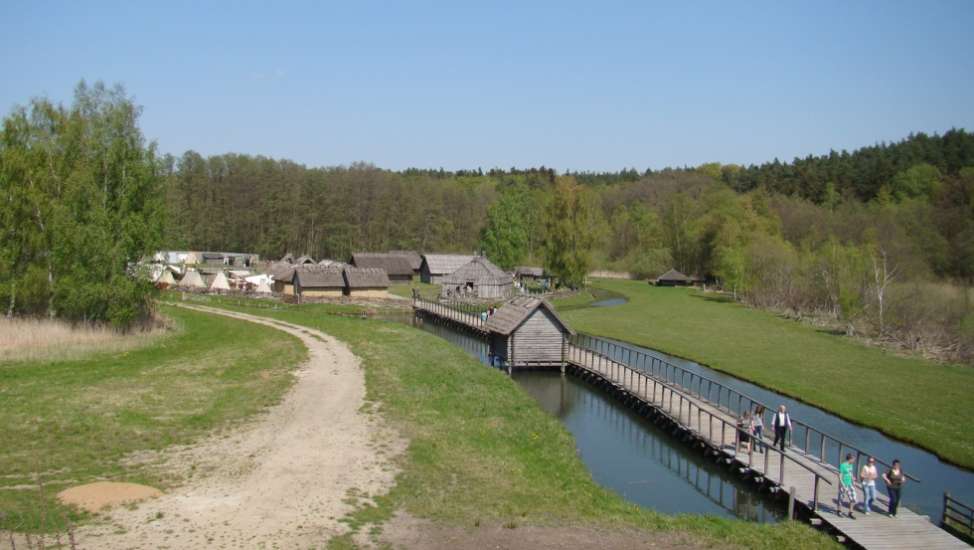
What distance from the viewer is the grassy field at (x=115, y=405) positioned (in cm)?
1781

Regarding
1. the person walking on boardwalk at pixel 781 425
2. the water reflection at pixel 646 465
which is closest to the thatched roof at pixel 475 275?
the water reflection at pixel 646 465

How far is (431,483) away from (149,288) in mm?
28637

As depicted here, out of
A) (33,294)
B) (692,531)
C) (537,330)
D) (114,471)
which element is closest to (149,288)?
(33,294)

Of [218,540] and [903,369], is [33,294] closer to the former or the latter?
[218,540]

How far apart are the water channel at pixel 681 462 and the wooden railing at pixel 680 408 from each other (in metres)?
0.78

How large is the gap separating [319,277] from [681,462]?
5220 centimetres

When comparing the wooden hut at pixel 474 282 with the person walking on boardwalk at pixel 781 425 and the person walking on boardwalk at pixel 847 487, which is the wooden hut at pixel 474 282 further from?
the person walking on boardwalk at pixel 847 487

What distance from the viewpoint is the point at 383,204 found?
122m

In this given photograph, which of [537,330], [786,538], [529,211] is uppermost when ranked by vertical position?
[529,211]

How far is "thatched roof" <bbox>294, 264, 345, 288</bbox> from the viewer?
70562 millimetres

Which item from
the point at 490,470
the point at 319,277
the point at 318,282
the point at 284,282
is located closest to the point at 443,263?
the point at 284,282

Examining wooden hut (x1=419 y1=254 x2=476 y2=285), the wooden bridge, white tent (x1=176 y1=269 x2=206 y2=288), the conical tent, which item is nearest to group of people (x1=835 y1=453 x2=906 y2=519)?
the wooden bridge

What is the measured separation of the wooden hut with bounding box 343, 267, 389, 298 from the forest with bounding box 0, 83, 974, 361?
55.6ft

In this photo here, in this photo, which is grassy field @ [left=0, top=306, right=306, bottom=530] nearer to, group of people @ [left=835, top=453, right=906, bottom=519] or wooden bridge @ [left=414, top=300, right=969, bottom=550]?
wooden bridge @ [left=414, top=300, right=969, bottom=550]
